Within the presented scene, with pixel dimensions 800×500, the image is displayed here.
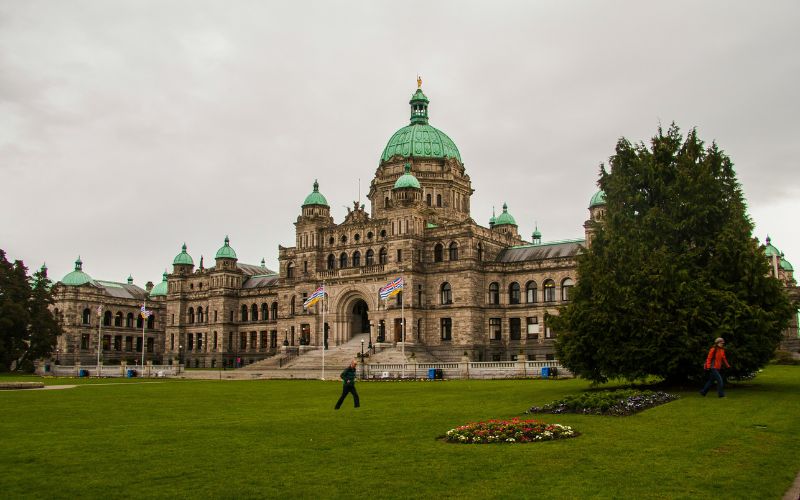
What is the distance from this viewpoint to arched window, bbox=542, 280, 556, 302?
74.8 metres

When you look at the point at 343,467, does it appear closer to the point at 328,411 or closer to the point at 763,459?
the point at 763,459

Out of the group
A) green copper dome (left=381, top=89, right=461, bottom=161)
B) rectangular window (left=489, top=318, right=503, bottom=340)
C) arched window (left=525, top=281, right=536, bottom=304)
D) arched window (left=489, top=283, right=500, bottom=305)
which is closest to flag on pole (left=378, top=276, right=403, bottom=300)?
arched window (left=489, top=283, right=500, bottom=305)

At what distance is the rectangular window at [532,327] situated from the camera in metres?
75.4

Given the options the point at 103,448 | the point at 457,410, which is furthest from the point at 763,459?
the point at 103,448

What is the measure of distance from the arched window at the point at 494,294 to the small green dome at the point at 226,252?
138ft

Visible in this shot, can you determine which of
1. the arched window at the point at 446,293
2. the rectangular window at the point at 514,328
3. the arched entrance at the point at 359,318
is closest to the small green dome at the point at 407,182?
the arched window at the point at 446,293

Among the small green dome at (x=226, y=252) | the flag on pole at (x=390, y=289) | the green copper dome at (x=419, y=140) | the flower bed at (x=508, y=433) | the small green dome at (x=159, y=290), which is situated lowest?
the flower bed at (x=508, y=433)

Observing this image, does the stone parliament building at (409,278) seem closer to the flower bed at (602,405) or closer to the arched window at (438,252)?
the arched window at (438,252)

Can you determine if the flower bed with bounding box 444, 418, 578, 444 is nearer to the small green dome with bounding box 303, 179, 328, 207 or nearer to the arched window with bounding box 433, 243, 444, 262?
the arched window with bounding box 433, 243, 444, 262

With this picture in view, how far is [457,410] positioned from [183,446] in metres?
10.8

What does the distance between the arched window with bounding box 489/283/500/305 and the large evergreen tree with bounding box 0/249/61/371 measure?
46.3 m

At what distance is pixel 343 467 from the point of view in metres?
15.1

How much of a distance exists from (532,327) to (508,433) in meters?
58.5

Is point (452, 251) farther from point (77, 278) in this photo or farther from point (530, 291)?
point (77, 278)
